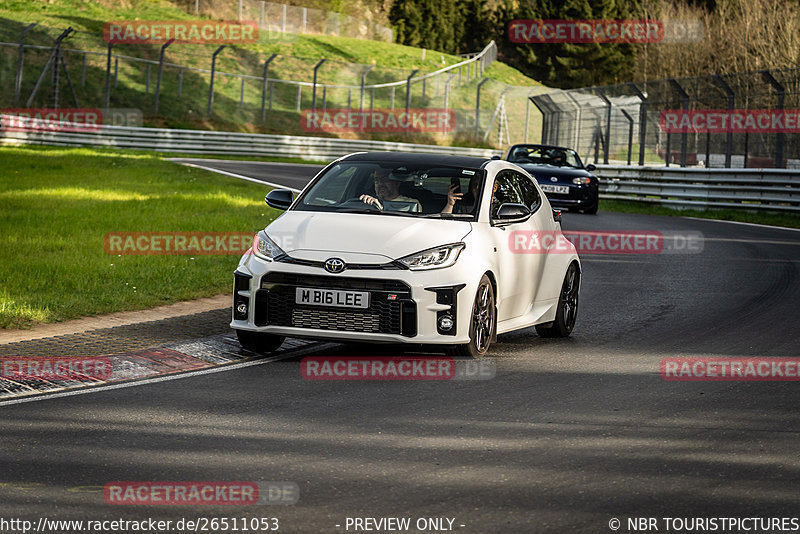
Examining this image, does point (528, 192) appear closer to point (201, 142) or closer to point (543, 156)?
point (543, 156)

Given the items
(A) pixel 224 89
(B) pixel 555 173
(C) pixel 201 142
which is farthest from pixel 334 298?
(A) pixel 224 89

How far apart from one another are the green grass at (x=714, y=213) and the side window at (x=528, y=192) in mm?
15330

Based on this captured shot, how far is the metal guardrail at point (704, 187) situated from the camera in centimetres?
2642

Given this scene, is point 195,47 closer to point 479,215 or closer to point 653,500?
point 479,215

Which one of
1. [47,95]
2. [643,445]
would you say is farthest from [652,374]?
[47,95]

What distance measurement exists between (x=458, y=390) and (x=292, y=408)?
3.95 ft

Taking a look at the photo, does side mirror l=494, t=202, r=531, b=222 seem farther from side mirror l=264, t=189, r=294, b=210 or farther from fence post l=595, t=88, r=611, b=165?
fence post l=595, t=88, r=611, b=165

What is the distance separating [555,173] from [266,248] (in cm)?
1749

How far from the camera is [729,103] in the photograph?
2730 centimetres

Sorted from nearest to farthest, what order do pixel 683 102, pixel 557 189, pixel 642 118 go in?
pixel 557 189, pixel 683 102, pixel 642 118

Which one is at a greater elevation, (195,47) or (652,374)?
(195,47)

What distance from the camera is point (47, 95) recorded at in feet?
162

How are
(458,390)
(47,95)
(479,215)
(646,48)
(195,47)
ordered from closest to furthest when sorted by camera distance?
(458,390)
(479,215)
(47,95)
(195,47)
(646,48)

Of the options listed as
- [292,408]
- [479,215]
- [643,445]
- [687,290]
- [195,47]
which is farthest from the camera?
[195,47]
